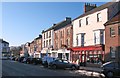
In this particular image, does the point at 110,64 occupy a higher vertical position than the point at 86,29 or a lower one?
lower

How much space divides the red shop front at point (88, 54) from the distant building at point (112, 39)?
6.29 ft

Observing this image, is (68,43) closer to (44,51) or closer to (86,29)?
(86,29)

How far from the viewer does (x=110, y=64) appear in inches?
1042

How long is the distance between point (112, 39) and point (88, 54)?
8780 millimetres

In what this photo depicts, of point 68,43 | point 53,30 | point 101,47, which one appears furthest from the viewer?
point 53,30

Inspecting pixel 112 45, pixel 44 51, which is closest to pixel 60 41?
pixel 44 51

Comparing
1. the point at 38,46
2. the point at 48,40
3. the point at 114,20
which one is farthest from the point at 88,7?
the point at 38,46

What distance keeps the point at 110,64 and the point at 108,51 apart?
13755 mm

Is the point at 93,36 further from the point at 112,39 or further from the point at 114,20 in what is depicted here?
the point at 114,20

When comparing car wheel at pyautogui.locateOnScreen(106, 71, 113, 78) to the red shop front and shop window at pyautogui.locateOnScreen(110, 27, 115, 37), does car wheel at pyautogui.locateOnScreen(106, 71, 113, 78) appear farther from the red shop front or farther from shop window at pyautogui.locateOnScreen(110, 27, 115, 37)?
the red shop front

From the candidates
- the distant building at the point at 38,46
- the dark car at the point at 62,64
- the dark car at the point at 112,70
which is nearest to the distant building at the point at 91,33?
the dark car at the point at 62,64

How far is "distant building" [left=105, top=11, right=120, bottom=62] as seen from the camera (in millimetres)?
38094

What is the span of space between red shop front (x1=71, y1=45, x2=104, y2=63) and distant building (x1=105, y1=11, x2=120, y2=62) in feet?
6.29

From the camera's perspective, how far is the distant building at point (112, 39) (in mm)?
38094
